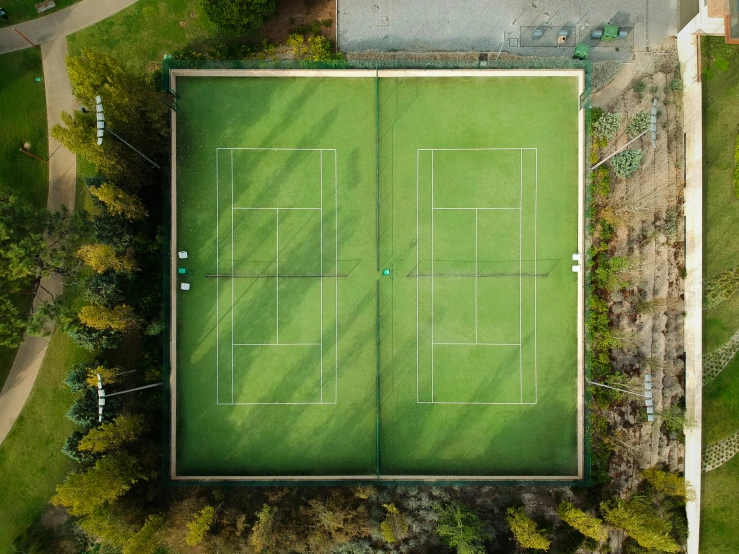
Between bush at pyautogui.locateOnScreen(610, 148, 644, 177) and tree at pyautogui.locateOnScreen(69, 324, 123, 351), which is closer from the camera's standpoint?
tree at pyautogui.locateOnScreen(69, 324, 123, 351)

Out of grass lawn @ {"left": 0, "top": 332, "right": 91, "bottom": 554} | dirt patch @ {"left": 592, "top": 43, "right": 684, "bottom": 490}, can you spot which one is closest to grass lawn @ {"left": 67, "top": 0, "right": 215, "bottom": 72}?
grass lawn @ {"left": 0, "top": 332, "right": 91, "bottom": 554}

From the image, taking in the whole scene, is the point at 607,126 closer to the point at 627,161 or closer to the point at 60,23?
the point at 627,161

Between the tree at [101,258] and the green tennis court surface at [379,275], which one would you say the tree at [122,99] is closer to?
the green tennis court surface at [379,275]

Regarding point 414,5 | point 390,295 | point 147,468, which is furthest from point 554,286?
point 147,468

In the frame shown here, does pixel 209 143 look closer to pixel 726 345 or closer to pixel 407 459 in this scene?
pixel 407 459

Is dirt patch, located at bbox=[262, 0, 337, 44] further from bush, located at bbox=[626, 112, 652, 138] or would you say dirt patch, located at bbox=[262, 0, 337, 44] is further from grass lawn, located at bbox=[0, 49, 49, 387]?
bush, located at bbox=[626, 112, 652, 138]

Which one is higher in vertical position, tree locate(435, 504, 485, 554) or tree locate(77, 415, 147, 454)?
tree locate(77, 415, 147, 454)
